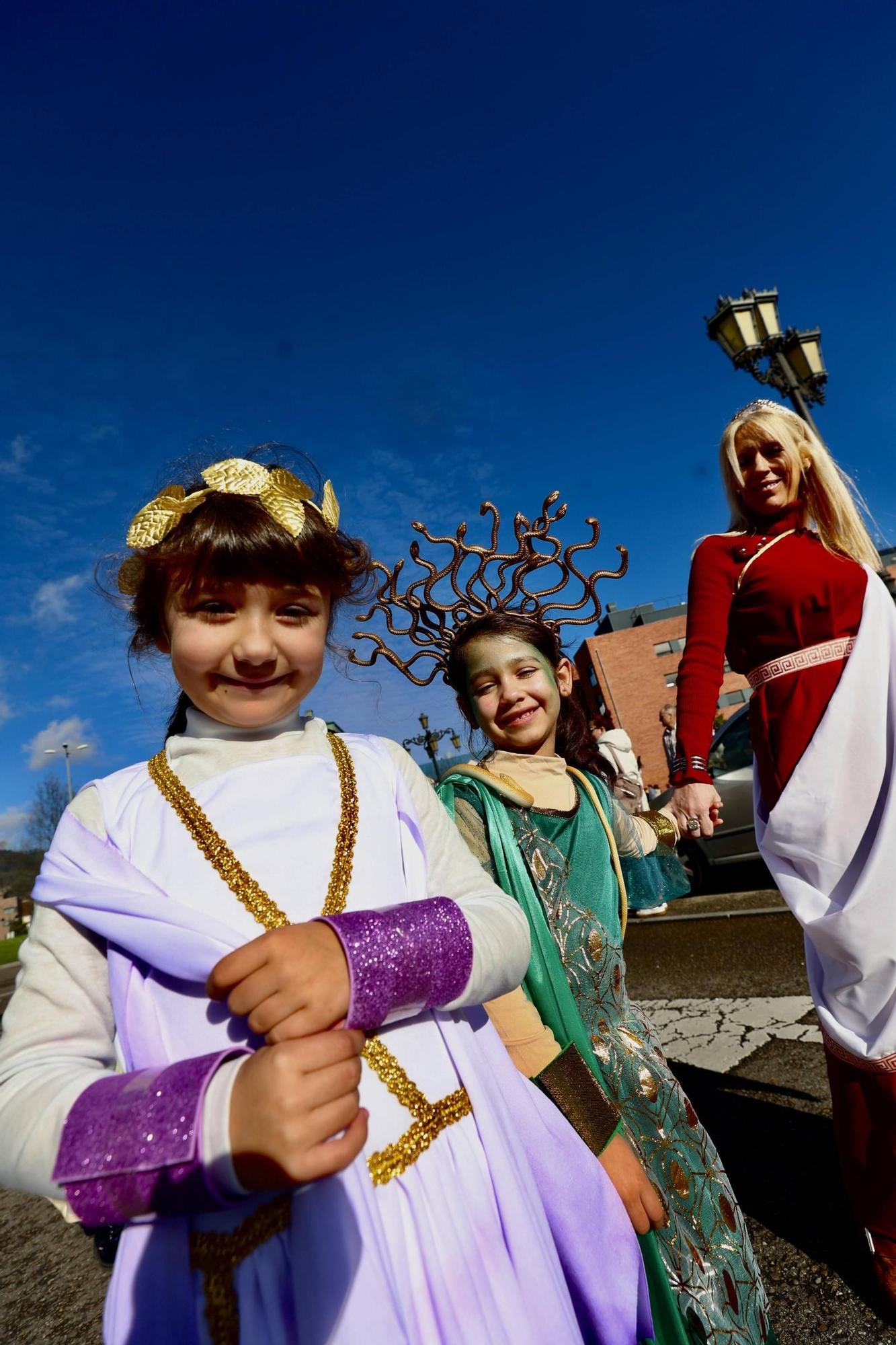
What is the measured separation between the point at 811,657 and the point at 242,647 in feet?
5.25

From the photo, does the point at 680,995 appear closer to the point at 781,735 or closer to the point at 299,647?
the point at 781,735

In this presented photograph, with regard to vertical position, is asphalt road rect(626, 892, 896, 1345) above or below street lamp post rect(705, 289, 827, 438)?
below

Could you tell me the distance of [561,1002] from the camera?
1536mm

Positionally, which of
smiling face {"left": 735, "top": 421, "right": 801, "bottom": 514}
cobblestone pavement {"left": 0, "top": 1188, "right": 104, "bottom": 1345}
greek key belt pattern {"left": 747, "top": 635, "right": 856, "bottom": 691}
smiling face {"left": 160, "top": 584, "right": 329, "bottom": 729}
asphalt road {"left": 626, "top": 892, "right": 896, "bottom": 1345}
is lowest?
asphalt road {"left": 626, "top": 892, "right": 896, "bottom": 1345}

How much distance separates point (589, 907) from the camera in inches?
70.3

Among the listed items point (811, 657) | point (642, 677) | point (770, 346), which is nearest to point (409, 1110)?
point (811, 657)

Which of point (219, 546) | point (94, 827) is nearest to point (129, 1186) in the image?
point (94, 827)

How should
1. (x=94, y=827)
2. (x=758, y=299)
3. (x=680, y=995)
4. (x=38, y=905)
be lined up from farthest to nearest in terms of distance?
1. (x=758, y=299)
2. (x=680, y=995)
3. (x=94, y=827)
4. (x=38, y=905)

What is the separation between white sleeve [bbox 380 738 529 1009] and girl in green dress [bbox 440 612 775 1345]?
48 centimetres

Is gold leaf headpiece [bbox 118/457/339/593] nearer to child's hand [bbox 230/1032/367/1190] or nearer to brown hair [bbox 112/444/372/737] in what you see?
brown hair [bbox 112/444/372/737]

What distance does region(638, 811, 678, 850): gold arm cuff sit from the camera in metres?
2.16

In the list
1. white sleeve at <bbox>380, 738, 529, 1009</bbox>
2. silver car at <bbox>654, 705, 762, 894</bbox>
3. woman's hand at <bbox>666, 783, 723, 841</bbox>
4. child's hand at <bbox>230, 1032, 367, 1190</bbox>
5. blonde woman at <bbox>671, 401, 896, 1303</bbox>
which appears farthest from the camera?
silver car at <bbox>654, 705, 762, 894</bbox>

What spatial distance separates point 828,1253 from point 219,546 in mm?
2444

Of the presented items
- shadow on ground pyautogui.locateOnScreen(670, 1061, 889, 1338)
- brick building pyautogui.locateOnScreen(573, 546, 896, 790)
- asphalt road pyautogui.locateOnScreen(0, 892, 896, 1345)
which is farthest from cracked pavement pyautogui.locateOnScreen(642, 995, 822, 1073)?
brick building pyautogui.locateOnScreen(573, 546, 896, 790)
